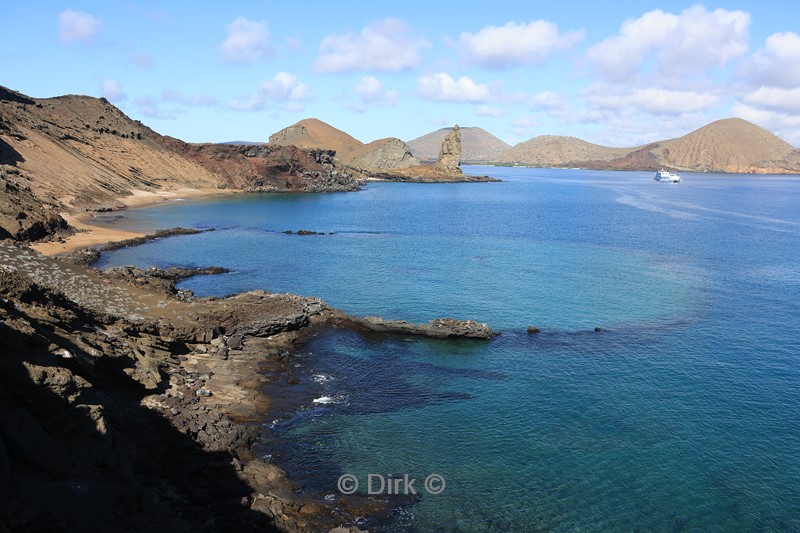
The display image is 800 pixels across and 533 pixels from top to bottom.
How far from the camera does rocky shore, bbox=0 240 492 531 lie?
590 inches

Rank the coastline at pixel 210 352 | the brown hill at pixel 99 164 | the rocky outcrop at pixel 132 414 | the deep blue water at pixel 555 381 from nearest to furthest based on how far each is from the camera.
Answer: the rocky outcrop at pixel 132 414 → the coastline at pixel 210 352 → the deep blue water at pixel 555 381 → the brown hill at pixel 99 164

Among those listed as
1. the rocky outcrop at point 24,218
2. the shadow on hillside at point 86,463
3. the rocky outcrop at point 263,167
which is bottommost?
the shadow on hillside at point 86,463

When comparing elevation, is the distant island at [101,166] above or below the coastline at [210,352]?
above

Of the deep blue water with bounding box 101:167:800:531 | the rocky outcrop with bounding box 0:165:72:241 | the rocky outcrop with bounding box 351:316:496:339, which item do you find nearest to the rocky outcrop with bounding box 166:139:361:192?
the deep blue water with bounding box 101:167:800:531

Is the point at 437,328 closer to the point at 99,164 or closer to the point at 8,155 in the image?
the point at 8,155

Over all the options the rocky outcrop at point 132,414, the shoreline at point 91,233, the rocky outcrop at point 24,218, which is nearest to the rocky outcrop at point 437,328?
the rocky outcrop at point 132,414

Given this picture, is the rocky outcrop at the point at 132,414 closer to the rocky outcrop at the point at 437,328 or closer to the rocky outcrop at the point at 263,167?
the rocky outcrop at the point at 437,328

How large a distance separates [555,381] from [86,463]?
24.7 meters

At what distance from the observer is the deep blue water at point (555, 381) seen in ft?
74.0

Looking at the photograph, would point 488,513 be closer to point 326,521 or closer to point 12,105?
point 326,521

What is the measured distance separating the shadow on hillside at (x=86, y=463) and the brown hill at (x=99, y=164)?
148ft

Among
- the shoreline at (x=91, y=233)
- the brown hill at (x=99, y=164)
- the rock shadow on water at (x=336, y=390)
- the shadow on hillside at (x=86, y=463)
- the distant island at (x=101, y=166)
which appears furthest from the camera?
the brown hill at (x=99, y=164)

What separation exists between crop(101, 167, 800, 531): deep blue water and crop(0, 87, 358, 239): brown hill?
75.1 ft

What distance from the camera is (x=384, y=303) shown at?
4706 centimetres
